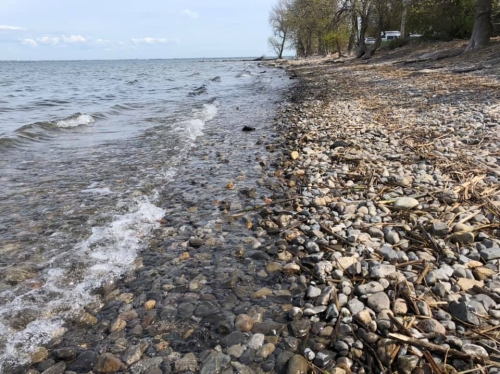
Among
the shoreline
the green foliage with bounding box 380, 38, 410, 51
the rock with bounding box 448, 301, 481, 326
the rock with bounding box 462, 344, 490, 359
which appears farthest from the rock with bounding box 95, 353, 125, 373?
the green foliage with bounding box 380, 38, 410, 51

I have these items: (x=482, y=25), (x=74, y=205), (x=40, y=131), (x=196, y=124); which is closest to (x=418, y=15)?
(x=482, y=25)

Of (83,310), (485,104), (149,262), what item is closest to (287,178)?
(149,262)

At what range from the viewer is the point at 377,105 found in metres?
12.3

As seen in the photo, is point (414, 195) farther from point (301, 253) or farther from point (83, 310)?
point (83, 310)

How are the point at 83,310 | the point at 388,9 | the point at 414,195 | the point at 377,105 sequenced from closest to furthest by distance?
the point at 83,310
the point at 414,195
the point at 377,105
the point at 388,9

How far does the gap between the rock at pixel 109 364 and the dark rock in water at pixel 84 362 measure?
0.05 metres

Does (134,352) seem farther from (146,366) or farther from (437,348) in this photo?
(437,348)

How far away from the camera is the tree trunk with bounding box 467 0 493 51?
21.0 m

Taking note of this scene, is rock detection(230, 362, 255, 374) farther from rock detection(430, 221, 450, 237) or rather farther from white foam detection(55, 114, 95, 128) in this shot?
white foam detection(55, 114, 95, 128)

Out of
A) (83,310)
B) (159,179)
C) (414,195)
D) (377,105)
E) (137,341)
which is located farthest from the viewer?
(377,105)

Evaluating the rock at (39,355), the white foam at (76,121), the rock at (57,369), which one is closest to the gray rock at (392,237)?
the rock at (57,369)

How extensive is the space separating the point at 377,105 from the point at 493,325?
426 inches

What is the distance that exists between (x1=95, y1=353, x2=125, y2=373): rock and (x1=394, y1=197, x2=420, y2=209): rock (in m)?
3.69

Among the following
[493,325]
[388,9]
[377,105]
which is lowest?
[493,325]
